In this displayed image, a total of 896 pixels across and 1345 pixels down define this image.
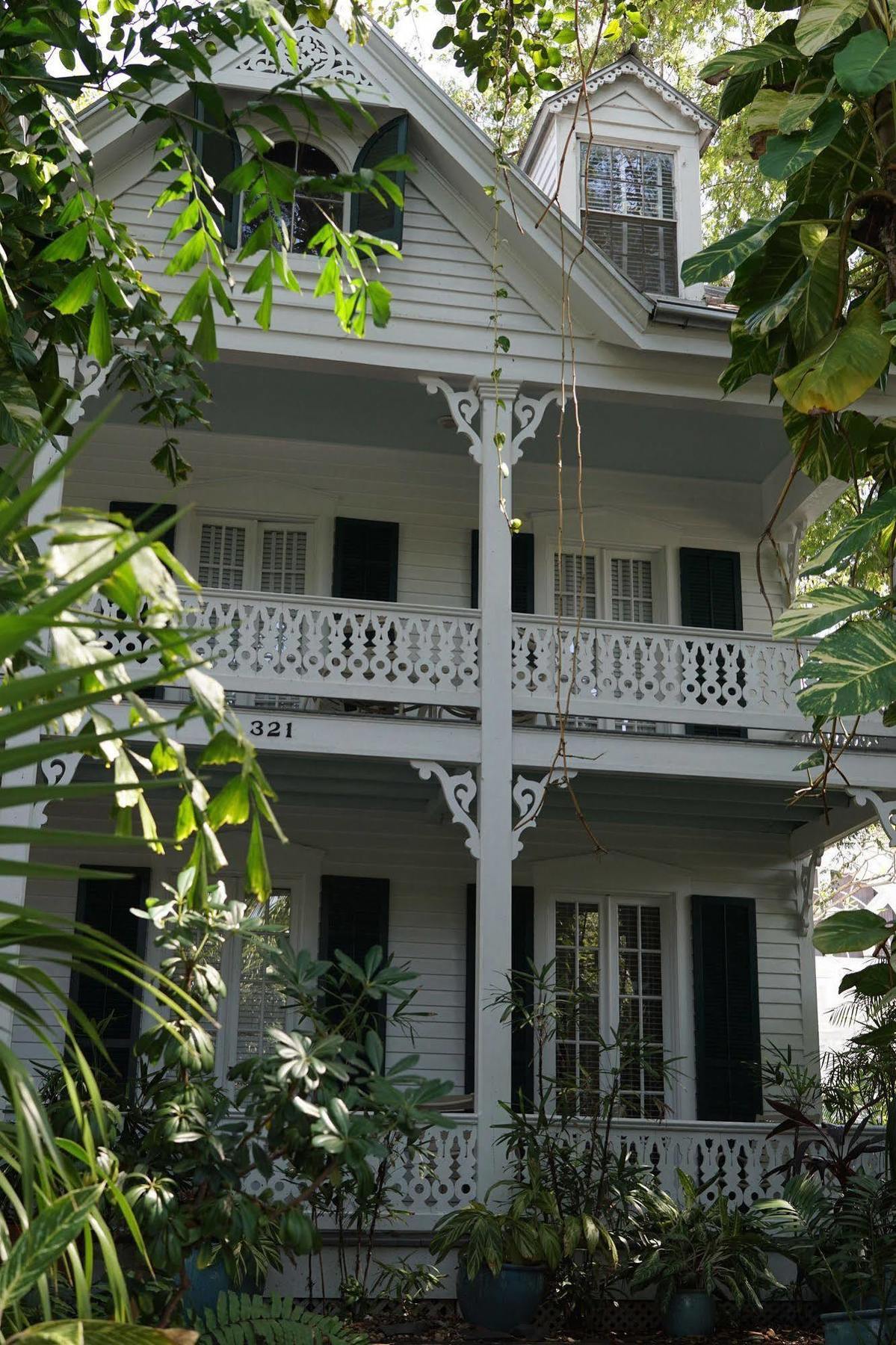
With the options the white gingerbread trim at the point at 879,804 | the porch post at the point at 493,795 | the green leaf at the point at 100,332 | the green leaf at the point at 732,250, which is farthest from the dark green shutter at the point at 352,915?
the green leaf at the point at 732,250

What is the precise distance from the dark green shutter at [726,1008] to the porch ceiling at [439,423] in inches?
142

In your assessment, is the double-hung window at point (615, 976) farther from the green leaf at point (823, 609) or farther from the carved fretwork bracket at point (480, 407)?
the green leaf at point (823, 609)

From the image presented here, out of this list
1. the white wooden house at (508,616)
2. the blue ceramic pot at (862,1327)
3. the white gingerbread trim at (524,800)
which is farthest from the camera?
the white wooden house at (508,616)

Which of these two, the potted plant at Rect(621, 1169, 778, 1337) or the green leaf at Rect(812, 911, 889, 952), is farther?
the potted plant at Rect(621, 1169, 778, 1337)

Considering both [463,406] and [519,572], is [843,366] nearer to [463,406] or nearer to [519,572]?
[463,406]

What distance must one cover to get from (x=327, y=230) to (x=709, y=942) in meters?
8.20

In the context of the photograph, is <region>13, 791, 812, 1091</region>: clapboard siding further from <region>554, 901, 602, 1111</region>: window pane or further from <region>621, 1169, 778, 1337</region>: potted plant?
<region>621, 1169, 778, 1337</region>: potted plant

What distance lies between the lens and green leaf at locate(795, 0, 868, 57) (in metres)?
2.94

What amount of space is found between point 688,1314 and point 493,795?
331cm

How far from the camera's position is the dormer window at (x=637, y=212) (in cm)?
1267

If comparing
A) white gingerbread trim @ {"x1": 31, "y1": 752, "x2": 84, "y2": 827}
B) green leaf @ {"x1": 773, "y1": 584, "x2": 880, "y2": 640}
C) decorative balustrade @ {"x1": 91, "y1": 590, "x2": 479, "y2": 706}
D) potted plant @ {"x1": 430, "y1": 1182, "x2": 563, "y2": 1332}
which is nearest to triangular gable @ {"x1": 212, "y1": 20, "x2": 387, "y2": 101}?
decorative balustrade @ {"x1": 91, "y1": 590, "x2": 479, "y2": 706}

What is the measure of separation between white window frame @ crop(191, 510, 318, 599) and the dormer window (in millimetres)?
3541

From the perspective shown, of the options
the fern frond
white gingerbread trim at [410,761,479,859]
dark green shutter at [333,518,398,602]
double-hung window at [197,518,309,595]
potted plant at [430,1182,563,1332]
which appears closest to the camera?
the fern frond

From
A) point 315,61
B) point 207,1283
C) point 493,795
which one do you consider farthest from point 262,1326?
point 315,61
